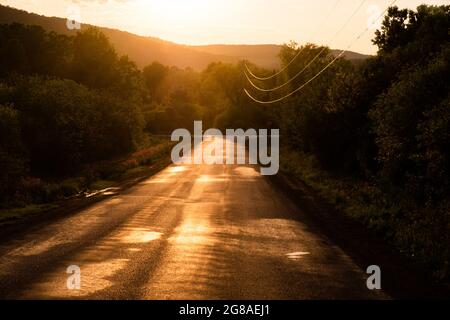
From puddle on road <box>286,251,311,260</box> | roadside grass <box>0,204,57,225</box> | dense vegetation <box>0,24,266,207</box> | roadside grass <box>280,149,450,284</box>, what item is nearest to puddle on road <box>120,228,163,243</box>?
puddle on road <box>286,251,311,260</box>

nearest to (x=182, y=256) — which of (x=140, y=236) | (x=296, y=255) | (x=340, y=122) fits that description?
(x=296, y=255)

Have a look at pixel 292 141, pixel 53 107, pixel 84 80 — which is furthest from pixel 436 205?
pixel 84 80

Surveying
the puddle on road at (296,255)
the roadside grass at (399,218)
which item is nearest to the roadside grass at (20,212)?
the puddle on road at (296,255)

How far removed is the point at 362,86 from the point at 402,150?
369 inches

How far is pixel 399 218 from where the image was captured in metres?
15.8

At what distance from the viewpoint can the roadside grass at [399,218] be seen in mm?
11133

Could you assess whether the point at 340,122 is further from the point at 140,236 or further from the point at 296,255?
the point at 296,255

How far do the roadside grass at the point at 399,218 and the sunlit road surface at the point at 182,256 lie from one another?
156 cm

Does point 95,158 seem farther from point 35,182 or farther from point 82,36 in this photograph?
point 82,36

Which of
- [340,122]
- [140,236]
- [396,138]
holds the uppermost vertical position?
[340,122]

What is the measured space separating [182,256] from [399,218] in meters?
7.51

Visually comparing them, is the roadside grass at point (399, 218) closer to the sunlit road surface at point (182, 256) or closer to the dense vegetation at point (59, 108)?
the sunlit road surface at point (182, 256)

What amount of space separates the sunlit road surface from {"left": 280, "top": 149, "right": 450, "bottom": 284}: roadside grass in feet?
5.13

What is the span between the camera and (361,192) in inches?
832
